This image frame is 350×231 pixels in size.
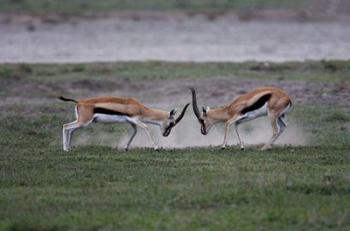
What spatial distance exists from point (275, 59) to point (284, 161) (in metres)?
16.8

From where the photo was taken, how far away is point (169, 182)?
1272 centimetres

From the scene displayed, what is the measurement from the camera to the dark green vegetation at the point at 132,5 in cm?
4631

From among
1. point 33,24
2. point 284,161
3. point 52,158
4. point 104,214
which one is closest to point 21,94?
point 52,158

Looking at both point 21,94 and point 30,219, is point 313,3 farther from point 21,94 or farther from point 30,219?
point 30,219

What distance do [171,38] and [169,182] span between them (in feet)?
82.7

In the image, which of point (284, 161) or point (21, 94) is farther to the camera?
point (21, 94)

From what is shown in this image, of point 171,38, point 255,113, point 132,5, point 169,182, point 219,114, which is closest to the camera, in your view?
point 169,182

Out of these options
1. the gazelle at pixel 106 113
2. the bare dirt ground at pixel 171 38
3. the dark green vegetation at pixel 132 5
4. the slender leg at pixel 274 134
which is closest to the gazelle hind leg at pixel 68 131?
the gazelle at pixel 106 113

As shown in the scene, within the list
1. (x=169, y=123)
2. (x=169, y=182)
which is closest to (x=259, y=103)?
(x=169, y=123)

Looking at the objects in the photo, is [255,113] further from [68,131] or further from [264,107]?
[68,131]

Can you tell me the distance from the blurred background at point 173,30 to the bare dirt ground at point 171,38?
0.11 ft

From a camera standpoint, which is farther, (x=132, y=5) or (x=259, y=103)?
(x=132, y=5)

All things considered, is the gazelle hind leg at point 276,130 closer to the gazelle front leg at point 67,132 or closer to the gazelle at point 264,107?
the gazelle at point 264,107

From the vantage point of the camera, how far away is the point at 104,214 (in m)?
11.0
